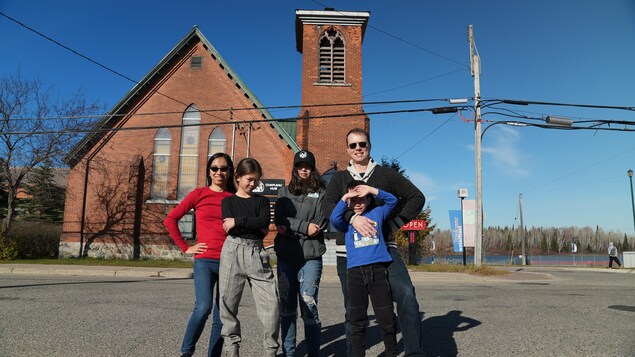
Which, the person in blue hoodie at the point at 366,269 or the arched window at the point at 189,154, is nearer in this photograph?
the person in blue hoodie at the point at 366,269

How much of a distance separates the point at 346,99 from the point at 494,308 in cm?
1666

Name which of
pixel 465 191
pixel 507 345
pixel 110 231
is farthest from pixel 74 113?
pixel 507 345

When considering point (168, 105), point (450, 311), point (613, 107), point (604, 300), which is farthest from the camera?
point (168, 105)

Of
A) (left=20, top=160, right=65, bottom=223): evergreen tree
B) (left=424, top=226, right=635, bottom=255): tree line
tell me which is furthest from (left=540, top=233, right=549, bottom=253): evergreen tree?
(left=20, top=160, right=65, bottom=223): evergreen tree

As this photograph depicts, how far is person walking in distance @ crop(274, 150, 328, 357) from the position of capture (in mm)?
3572

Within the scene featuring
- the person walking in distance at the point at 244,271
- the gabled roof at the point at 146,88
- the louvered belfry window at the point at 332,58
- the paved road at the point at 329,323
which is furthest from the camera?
the louvered belfry window at the point at 332,58

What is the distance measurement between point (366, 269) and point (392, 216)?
19.6 inches

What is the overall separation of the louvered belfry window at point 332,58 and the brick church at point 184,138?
6cm

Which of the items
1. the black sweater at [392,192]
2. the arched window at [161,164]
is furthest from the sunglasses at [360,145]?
the arched window at [161,164]

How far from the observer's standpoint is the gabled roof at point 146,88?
19.8m

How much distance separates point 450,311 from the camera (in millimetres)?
6625

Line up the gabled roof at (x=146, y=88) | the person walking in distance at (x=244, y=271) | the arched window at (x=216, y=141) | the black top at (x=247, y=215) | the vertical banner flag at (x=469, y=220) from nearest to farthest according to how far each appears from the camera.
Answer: the person walking in distance at (x=244, y=271) → the black top at (x=247, y=215) → the vertical banner flag at (x=469, y=220) → the gabled roof at (x=146, y=88) → the arched window at (x=216, y=141)

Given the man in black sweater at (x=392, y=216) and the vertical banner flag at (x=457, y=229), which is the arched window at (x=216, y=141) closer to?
the vertical banner flag at (x=457, y=229)

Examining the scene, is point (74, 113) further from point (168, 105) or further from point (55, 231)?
point (55, 231)
